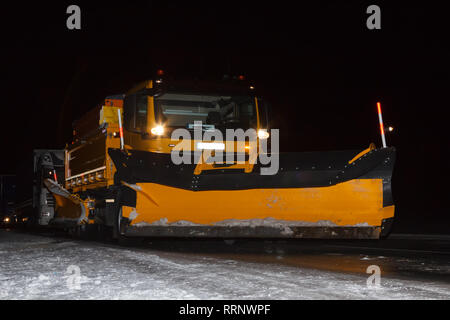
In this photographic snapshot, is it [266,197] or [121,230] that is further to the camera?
[121,230]

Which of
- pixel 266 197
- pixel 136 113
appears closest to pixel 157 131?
pixel 136 113

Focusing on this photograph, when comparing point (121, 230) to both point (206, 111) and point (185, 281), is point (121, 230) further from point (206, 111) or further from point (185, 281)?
point (185, 281)

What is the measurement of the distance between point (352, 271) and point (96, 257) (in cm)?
353

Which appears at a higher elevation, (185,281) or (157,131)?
(157,131)

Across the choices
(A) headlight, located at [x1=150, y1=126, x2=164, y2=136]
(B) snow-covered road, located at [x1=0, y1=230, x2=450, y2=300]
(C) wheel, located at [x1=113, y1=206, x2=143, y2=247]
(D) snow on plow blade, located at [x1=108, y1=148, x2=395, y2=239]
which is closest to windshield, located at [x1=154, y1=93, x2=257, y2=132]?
(A) headlight, located at [x1=150, y1=126, x2=164, y2=136]

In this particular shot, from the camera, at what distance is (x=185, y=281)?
5.57 meters

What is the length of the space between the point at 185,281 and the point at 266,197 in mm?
2813

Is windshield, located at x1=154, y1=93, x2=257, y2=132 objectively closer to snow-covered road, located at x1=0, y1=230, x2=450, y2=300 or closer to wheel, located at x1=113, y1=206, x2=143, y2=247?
wheel, located at x1=113, y1=206, x2=143, y2=247

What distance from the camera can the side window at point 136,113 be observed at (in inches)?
372

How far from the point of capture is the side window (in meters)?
9.45

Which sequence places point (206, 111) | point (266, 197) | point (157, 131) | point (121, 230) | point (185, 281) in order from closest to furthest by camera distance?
point (185, 281), point (266, 197), point (121, 230), point (157, 131), point (206, 111)

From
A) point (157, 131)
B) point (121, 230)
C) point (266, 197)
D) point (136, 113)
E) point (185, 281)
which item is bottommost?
point (185, 281)

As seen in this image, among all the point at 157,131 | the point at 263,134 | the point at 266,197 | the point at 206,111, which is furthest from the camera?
the point at 263,134
